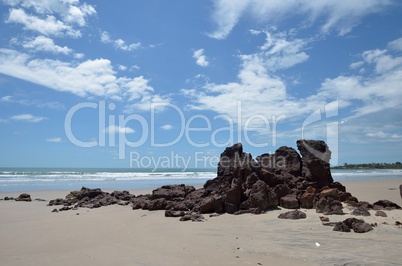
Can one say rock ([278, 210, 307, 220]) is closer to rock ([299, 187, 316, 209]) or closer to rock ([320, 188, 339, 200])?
rock ([299, 187, 316, 209])

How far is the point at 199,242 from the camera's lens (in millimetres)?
6938

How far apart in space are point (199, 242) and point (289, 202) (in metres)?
5.15

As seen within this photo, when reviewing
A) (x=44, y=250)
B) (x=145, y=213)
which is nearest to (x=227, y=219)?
(x=145, y=213)

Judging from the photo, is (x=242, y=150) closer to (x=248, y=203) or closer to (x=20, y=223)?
(x=248, y=203)

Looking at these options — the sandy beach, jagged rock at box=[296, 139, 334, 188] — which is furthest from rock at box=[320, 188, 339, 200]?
jagged rock at box=[296, 139, 334, 188]

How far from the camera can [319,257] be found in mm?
5566

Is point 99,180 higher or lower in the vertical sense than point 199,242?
lower

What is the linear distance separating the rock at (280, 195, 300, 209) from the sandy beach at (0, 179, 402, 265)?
1.32 meters

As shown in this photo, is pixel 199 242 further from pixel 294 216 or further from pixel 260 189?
pixel 260 189

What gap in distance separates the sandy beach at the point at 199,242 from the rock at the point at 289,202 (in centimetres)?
132

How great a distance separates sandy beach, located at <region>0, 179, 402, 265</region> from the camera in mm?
5611

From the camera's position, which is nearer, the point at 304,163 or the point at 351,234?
the point at 351,234

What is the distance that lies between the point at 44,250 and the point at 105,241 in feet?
4.05

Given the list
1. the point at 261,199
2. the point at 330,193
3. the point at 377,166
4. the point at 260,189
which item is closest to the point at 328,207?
the point at 330,193
